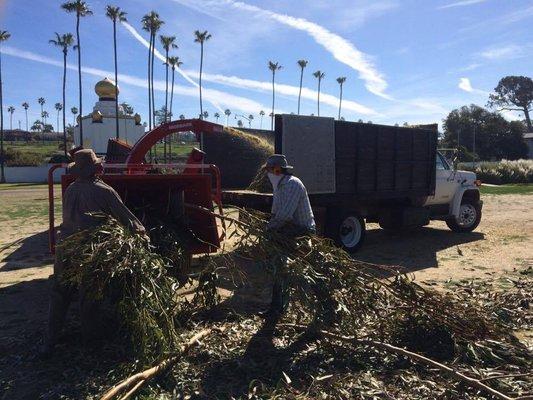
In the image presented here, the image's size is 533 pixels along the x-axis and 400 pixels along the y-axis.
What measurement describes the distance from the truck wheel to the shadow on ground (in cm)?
924

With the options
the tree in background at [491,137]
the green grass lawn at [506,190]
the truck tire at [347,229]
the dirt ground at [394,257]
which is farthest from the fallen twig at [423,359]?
the tree in background at [491,137]

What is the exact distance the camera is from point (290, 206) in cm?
587

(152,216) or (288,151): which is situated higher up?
(288,151)

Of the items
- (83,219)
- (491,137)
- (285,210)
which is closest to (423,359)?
(285,210)

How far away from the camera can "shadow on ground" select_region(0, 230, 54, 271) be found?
9219 mm

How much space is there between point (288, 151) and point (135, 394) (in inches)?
231

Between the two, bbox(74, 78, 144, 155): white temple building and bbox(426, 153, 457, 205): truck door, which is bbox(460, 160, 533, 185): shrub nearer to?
bbox(426, 153, 457, 205): truck door

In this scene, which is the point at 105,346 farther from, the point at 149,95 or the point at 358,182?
the point at 149,95

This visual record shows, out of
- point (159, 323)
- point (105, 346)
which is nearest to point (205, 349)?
point (159, 323)

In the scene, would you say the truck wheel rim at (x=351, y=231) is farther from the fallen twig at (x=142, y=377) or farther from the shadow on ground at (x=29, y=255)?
the fallen twig at (x=142, y=377)

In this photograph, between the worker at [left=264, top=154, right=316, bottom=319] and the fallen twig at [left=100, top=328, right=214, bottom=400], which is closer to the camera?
the fallen twig at [left=100, top=328, right=214, bottom=400]

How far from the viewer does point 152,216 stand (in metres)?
7.21

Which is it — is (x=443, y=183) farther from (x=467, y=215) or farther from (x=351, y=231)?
(x=351, y=231)

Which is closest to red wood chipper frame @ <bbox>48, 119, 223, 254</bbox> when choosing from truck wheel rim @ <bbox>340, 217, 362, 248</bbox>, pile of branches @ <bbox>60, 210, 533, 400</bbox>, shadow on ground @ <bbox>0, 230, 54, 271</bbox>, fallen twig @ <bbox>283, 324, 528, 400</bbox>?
pile of branches @ <bbox>60, 210, 533, 400</bbox>
